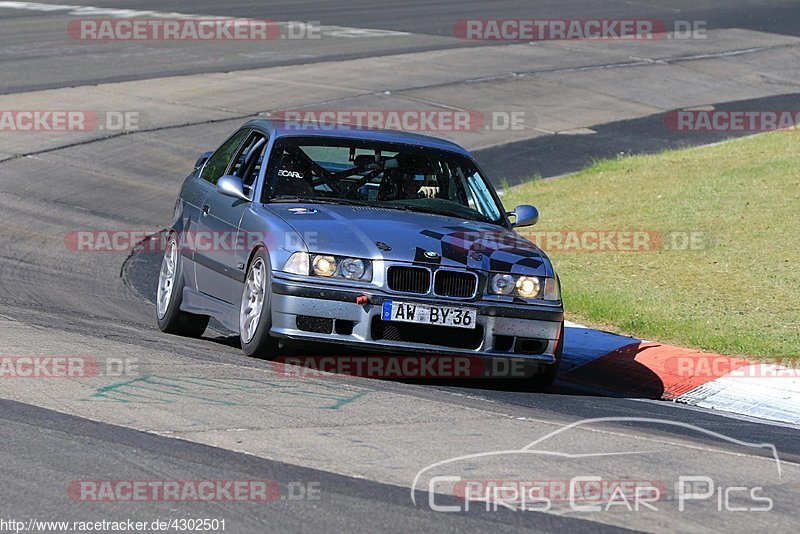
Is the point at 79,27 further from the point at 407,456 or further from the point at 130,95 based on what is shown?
the point at 407,456

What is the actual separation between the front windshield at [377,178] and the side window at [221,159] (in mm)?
790

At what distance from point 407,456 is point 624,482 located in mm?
954

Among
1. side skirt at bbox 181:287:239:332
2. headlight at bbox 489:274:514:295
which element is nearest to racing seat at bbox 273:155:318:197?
side skirt at bbox 181:287:239:332

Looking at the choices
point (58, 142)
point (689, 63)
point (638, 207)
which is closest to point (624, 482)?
point (638, 207)

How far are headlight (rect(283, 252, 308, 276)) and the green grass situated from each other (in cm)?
336

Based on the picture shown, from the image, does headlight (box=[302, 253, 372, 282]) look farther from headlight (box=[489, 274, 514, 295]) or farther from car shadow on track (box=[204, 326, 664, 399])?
headlight (box=[489, 274, 514, 295])

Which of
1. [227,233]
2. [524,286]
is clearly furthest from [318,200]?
[524,286]

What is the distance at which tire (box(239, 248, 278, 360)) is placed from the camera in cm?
850

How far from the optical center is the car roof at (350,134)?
9.91 meters

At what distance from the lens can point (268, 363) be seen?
854 cm

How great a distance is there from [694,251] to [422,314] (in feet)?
18.9

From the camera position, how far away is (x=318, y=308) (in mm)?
8328

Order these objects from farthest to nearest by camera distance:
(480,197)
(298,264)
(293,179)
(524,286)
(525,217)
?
(480,197), (525,217), (293,179), (524,286), (298,264)

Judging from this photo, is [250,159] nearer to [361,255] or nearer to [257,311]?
[257,311]
